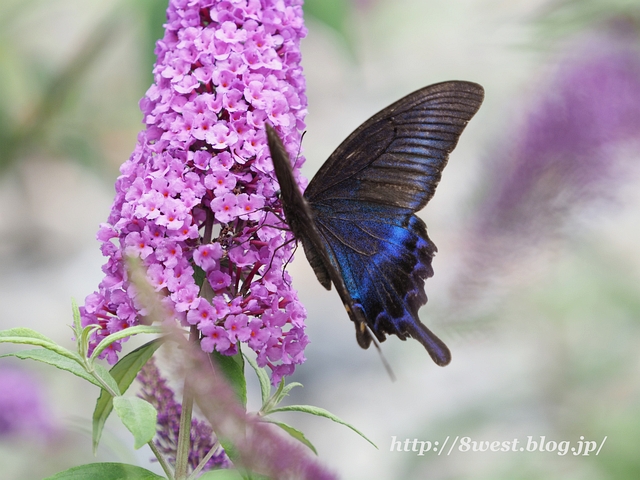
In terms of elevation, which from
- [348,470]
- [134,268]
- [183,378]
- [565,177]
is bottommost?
[348,470]

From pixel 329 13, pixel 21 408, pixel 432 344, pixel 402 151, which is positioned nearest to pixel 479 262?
pixel 432 344

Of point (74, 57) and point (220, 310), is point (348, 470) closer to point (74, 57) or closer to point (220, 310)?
point (74, 57)

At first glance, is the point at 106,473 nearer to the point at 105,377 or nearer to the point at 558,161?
the point at 105,377

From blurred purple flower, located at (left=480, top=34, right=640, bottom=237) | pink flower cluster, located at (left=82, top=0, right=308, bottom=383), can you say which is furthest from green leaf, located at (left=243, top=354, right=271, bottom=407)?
blurred purple flower, located at (left=480, top=34, right=640, bottom=237)

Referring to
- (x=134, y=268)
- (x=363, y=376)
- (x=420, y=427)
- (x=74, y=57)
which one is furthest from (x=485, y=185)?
(x=363, y=376)

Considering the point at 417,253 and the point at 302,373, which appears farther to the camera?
the point at 302,373

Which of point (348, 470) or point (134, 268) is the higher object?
point (134, 268)
